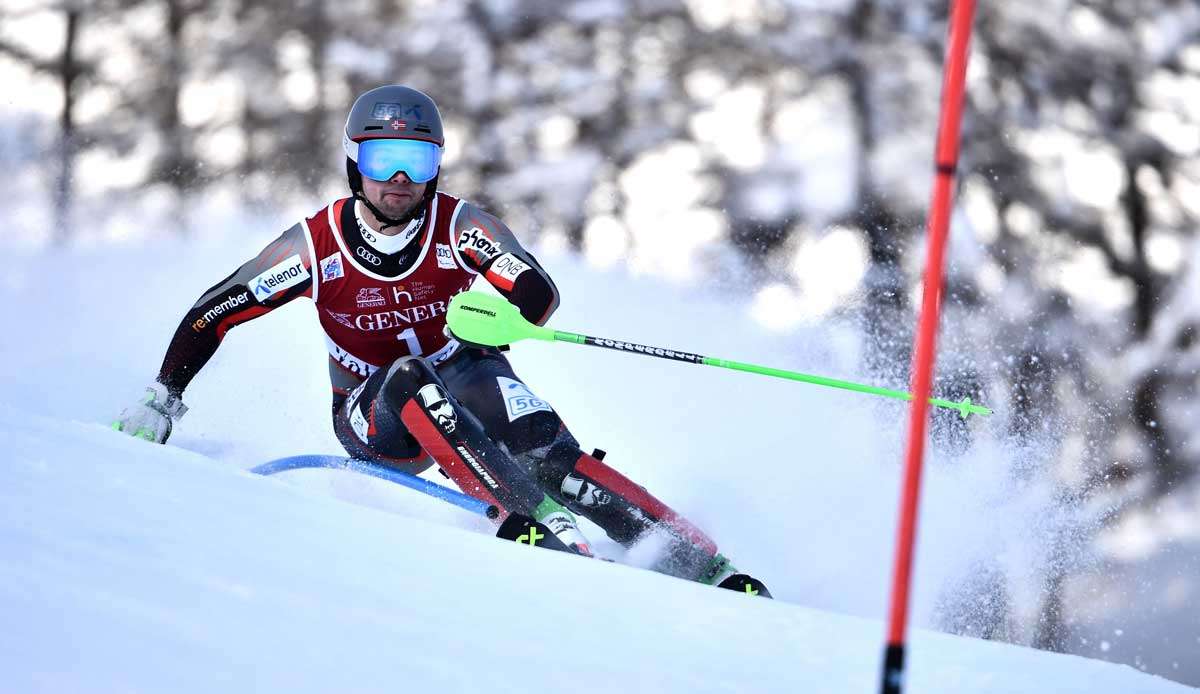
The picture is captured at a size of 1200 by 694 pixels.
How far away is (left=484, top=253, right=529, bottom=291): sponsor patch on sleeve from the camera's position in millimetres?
3814

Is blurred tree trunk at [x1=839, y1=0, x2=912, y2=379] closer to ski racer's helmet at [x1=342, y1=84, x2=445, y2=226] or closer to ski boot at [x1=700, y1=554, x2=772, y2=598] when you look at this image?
ski boot at [x1=700, y1=554, x2=772, y2=598]

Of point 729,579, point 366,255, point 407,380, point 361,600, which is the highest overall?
point 366,255

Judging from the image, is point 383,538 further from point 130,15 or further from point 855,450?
point 130,15

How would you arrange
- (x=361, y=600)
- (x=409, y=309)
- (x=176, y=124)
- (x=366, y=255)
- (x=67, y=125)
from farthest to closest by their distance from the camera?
(x=176, y=124), (x=67, y=125), (x=409, y=309), (x=366, y=255), (x=361, y=600)

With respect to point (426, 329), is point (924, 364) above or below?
below

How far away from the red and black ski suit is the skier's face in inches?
3.7

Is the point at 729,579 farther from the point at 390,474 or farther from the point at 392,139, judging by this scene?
the point at 392,139

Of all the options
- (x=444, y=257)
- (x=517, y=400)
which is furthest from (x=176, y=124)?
(x=517, y=400)

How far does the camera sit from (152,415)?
373cm

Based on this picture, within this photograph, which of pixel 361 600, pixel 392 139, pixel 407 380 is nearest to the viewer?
pixel 361 600

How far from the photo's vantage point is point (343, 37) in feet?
37.2

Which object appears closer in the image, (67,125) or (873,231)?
(873,231)

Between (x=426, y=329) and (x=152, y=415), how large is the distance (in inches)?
35.0

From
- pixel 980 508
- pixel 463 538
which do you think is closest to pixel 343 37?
pixel 980 508
